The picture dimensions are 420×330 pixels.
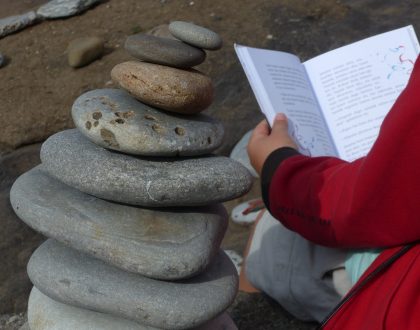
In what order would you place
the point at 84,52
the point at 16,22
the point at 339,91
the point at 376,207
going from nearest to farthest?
1. the point at 376,207
2. the point at 339,91
3. the point at 84,52
4. the point at 16,22

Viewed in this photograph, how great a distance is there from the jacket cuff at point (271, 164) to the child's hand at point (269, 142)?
3 centimetres

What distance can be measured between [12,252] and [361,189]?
2019 mm

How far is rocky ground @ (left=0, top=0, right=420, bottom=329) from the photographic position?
442 cm

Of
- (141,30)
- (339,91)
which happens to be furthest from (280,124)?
(141,30)

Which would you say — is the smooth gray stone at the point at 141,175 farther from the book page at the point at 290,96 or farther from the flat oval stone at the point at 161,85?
the book page at the point at 290,96

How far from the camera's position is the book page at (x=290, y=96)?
2137 mm

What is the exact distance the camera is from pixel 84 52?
5.21 meters

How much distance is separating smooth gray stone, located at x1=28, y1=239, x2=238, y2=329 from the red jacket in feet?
1.13

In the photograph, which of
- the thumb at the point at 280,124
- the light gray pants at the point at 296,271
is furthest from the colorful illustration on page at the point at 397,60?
the light gray pants at the point at 296,271

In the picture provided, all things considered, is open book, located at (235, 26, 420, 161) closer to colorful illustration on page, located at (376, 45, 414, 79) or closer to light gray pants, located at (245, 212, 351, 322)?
colorful illustration on page, located at (376, 45, 414, 79)

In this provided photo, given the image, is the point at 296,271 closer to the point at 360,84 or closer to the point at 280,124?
the point at 280,124

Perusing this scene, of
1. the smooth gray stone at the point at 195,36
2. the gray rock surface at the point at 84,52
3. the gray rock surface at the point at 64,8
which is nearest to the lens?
the smooth gray stone at the point at 195,36

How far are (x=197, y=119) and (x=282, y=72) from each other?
449mm

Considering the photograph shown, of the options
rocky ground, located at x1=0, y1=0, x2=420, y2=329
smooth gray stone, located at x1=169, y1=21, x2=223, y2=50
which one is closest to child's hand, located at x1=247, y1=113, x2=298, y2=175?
smooth gray stone, located at x1=169, y1=21, x2=223, y2=50
